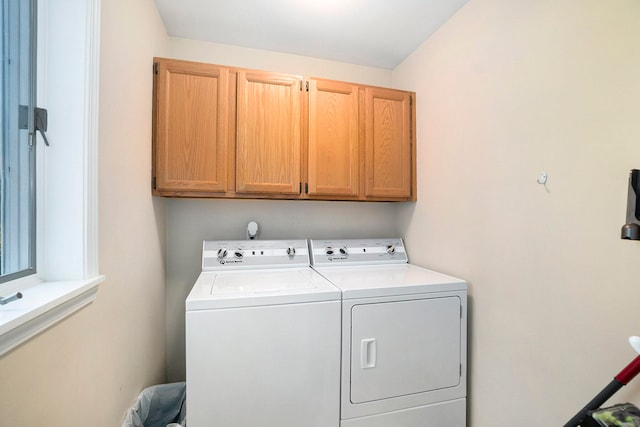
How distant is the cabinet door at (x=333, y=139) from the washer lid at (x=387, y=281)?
1.77 ft

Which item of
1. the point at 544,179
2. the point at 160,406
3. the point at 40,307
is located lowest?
the point at 160,406

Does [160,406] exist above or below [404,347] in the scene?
below

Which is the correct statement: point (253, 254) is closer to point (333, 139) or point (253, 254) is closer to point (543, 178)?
point (333, 139)

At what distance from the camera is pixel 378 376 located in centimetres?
136

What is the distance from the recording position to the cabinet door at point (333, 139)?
1.83 m

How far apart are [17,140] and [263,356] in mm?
1146

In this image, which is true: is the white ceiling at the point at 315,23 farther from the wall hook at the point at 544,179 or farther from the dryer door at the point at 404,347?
the dryer door at the point at 404,347

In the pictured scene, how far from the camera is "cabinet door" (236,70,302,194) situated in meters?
1.71

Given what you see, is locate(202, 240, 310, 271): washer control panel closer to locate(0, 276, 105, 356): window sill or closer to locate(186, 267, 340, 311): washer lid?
locate(186, 267, 340, 311): washer lid

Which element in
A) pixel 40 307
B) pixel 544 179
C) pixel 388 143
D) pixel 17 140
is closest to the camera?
pixel 40 307

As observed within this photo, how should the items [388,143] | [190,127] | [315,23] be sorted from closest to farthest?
[190,127], [315,23], [388,143]

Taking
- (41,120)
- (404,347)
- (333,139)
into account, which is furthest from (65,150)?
(404,347)

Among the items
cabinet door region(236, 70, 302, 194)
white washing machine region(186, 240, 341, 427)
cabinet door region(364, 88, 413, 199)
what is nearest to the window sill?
white washing machine region(186, 240, 341, 427)

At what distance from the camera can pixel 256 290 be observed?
4.38 feet
